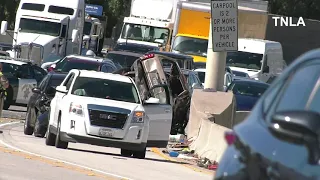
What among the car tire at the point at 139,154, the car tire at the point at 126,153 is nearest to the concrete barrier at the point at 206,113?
the car tire at the point at 126,153

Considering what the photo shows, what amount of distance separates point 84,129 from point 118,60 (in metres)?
19.7

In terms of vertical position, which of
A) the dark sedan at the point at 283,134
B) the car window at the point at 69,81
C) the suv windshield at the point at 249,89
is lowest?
the suv windshield at the point at 249,89

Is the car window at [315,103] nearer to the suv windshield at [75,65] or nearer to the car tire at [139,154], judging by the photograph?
the car tire at [139,154]

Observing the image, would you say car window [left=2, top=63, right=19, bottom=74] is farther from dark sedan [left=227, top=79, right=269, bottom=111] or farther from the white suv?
the white suv

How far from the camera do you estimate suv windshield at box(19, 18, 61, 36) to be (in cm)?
4378

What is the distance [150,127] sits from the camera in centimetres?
2048

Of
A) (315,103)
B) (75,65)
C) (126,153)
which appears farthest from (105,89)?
(315,103)

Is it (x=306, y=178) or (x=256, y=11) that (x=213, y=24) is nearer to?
(x=306, y=178)

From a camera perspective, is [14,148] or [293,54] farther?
[293,54]

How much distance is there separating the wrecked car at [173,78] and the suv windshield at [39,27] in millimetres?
17319

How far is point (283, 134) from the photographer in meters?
5.43

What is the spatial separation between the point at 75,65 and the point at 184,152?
11.2 meters

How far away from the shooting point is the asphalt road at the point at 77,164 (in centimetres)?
1502

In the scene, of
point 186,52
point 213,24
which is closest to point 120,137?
point 213,24
